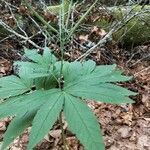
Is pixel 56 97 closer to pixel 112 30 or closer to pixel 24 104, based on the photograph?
pixel 24 104

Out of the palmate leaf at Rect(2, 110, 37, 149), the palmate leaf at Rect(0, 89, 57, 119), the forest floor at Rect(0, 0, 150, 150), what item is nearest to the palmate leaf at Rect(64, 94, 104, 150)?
the palmate leaf at Rect(0, 89, 57, 119)

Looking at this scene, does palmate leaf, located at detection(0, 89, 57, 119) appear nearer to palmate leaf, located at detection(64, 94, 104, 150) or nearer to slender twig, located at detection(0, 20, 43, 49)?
palmate leaf, located at detection(64, 94, 104, 150)

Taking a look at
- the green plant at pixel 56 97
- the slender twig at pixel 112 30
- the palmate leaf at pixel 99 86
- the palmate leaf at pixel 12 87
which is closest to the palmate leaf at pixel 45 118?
the green plant at pixel 56 97

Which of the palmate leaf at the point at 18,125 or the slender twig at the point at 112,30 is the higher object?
the slender twig at the point at 112,30

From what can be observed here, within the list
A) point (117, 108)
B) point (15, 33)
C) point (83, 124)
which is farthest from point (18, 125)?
point (15, 33)

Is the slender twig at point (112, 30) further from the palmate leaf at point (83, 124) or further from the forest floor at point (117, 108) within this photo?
the palmate leaf at point (83, 124)

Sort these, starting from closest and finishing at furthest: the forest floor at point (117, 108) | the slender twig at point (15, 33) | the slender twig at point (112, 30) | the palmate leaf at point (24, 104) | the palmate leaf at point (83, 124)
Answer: the palmate leaf at point (83, 124)
the palmate leaf at point (24, 104)
the forest floor at point (117, 108)
the slender twig at point (112, 30)
the slender twig at point (15, 33)
